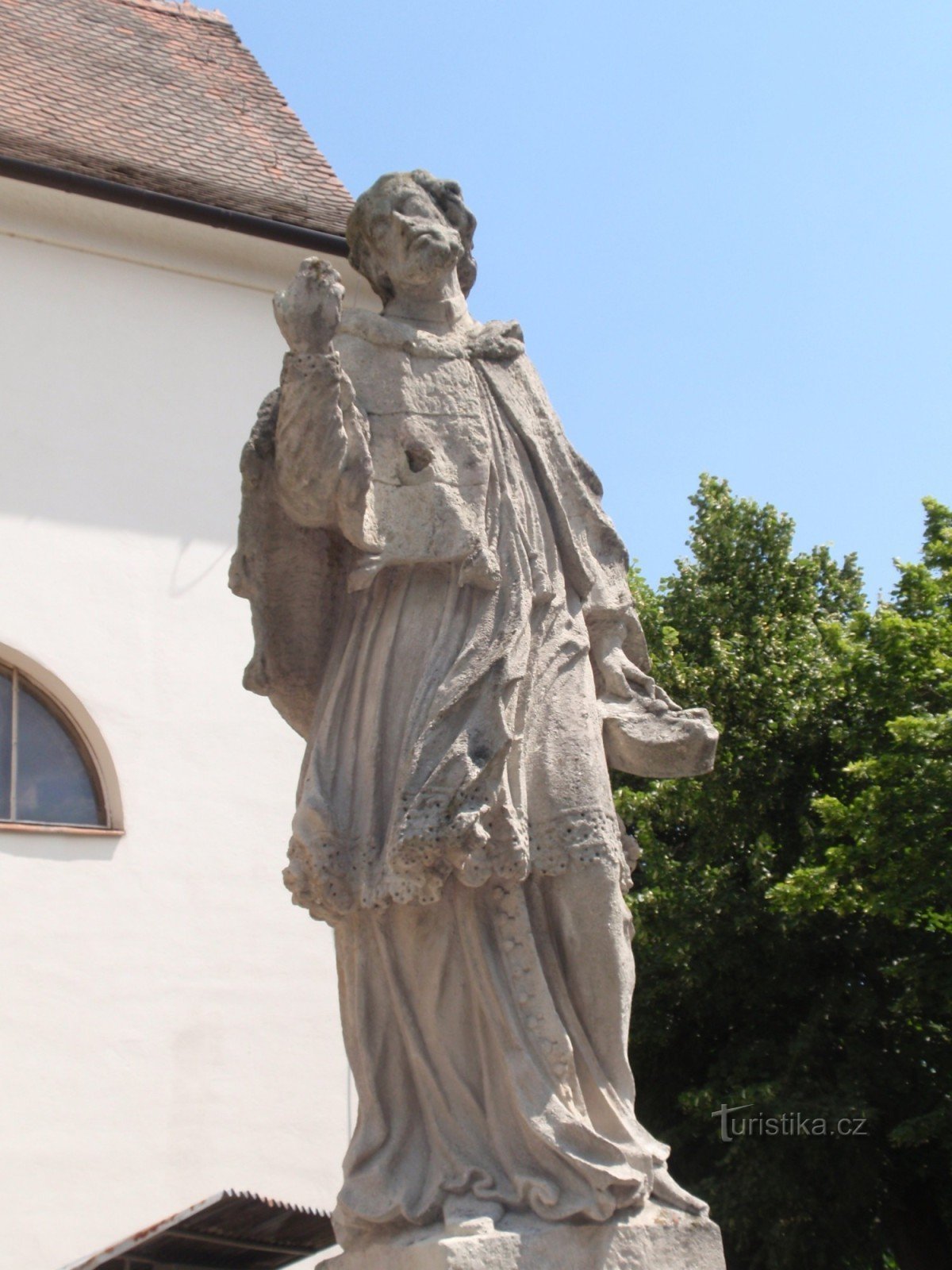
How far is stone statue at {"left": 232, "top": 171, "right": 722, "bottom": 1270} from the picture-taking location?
4.21m

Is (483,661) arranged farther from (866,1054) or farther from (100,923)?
(866,1054)

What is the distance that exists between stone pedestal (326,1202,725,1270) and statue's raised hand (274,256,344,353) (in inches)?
84.4

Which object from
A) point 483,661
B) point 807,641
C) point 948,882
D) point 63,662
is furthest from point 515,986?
point 807,641

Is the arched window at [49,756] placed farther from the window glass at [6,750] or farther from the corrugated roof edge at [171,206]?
the corrugated roof edge at [171,206]

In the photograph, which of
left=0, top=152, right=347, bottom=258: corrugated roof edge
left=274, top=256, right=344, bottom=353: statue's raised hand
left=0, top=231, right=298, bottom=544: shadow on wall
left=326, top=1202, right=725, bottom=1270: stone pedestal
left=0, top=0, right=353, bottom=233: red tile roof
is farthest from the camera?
left=0, top=0, right=353, bottom=233: red tile roof

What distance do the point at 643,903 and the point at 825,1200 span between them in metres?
4.15

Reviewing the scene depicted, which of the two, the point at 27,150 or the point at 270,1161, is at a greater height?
the point at 27,150

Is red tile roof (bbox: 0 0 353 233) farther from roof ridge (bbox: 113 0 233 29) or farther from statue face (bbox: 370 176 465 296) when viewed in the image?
statue face (bbox: 370 176 465 296)

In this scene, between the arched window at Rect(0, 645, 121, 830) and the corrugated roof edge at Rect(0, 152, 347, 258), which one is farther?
the corrugated roof edge at Rect(0, 152, 347, 258)

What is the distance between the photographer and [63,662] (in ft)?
45.8

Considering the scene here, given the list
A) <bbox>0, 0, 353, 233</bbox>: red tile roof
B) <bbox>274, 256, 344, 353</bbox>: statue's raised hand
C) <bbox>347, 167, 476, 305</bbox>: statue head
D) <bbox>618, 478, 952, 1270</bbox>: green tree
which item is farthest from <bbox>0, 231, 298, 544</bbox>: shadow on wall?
<bbox>274, 256, 344, 353</bbox>: statue's raised hand

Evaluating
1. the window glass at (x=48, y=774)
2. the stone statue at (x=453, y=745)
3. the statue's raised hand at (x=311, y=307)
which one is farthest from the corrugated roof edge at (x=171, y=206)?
the statue's raised hand at (x=311, y=307)

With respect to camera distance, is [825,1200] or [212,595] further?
[825,1200]

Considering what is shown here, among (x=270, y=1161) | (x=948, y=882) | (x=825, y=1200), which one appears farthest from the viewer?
(x=825, y=1200)
